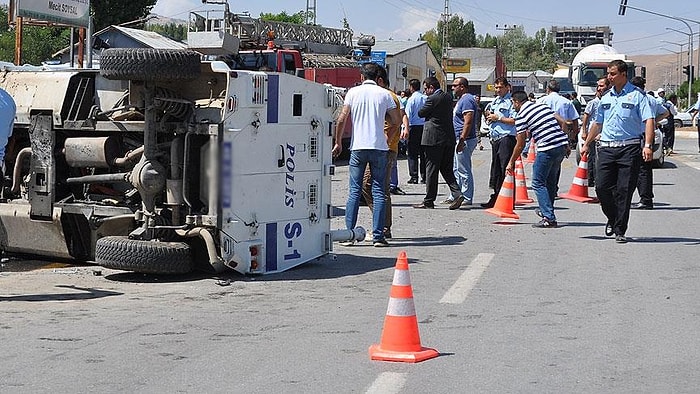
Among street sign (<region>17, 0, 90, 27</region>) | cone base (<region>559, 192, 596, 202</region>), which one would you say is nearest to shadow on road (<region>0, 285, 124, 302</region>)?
cone base (<region>559, 192, 596, 202</region>)

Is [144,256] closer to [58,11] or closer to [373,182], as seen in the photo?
[373,182]

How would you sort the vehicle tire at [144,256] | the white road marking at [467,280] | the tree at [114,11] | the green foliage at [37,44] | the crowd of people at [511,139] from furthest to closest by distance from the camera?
1. the green foliage at [37,44]
2. the tree at [114,11]
3. the crowd of people at [511,139]
4. the vehicle tire at [144,256]
5. the white road marking at [467,280]

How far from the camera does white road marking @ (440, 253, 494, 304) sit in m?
8.29

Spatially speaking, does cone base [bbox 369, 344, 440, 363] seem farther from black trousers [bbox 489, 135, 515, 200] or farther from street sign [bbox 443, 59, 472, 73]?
street sign [bbox 443, 59, 472, 73]

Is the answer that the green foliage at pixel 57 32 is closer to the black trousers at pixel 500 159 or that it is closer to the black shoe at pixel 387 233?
the black trousers at pixel 500 159

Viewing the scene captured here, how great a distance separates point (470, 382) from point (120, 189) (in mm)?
4818

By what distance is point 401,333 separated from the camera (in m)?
6.26

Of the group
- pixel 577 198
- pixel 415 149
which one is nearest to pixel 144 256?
pixel 577 198

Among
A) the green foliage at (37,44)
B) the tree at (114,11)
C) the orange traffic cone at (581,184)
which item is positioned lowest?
the orange traffic cone at (581,184)

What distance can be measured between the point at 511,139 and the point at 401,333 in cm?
916

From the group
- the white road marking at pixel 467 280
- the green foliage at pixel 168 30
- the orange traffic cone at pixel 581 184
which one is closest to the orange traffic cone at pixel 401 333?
the white road marking at pixel 467 280

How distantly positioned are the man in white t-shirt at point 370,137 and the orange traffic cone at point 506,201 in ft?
10.9

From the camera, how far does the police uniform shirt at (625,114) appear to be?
37.1 feet

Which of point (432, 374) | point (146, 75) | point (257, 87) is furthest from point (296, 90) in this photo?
point (432, 374)
